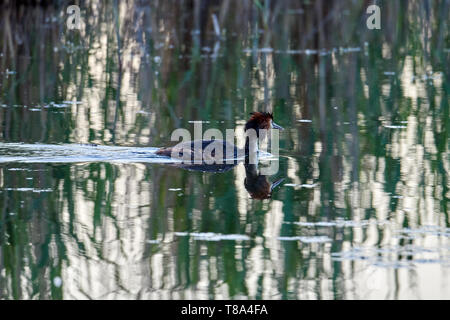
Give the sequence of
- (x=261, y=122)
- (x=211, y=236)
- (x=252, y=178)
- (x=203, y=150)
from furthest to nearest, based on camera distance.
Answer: (x=261, y=122)
(x=203, y=150)
(x=252, y=178)
(x=211, y=236)

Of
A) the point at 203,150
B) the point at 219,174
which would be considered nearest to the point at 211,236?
the point at 219,174

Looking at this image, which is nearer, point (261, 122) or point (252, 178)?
point (252, 178)

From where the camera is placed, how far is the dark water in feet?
19.1

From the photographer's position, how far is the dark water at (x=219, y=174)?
583 cm

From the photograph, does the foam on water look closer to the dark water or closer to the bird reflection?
the dark water

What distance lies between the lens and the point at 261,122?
1015 centimetres

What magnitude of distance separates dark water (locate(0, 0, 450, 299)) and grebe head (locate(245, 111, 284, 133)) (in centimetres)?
20

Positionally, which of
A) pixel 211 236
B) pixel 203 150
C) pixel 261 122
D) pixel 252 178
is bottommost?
→ pixel 211 236

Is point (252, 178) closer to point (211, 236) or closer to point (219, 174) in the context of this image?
point (219, 174)

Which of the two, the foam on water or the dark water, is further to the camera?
the foam on water

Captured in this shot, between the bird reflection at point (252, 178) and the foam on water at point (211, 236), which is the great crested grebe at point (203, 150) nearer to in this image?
the bird reflection at point (252, 178)

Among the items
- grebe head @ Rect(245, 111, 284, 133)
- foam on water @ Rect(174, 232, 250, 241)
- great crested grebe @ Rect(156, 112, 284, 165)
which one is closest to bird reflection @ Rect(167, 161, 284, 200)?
great crested grebe @ Rect(156, 112, 284, 165)

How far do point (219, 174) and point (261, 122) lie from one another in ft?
5.04
